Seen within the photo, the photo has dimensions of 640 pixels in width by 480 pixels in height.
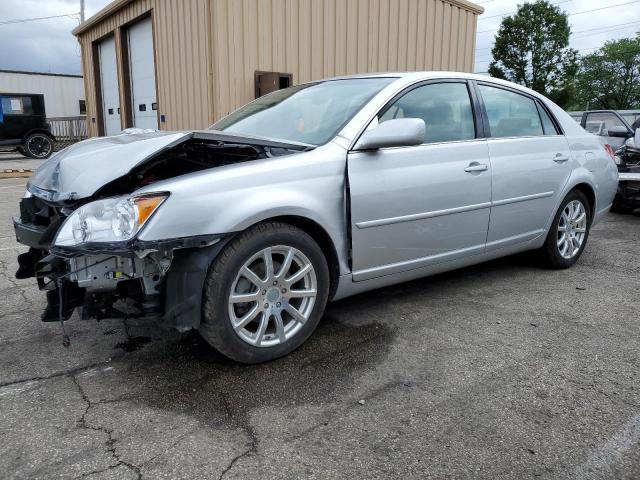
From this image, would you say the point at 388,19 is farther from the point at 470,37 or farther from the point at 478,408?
the point at 478,408

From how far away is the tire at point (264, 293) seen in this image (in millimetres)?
2469

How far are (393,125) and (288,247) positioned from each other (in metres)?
0.89

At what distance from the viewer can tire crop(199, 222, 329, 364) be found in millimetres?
2469

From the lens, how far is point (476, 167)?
3518 mm

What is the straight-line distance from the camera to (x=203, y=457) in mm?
1953

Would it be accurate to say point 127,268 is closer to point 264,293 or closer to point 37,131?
point 264,293

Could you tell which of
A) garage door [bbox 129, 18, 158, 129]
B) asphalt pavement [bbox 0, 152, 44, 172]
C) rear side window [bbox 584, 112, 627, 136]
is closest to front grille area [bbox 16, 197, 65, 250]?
garage door [bbox 129, 18, 158, 129]

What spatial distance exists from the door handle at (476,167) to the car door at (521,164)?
0.11 meters

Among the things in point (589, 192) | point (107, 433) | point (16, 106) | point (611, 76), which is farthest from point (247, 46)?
point (611, 76)

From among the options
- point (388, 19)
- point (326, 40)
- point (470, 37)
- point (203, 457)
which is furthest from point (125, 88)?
point (203, 457)

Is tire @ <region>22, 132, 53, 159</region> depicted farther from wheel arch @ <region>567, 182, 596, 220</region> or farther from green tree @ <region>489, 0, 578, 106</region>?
green tree @ <region>489, 0, 578, 106</region>

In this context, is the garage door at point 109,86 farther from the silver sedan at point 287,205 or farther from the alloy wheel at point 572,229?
the alloy wheel at point 572,229

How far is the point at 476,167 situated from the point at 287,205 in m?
1.52

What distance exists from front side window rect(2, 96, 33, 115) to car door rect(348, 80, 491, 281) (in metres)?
17.1
